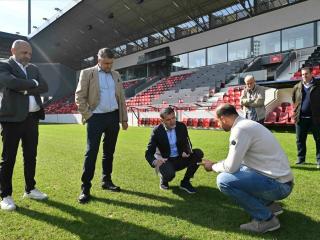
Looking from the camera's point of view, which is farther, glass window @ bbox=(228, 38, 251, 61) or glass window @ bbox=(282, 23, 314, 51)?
glass window @ bbox=(228, 38, 251, 61)

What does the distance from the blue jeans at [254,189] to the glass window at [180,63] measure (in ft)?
94.6

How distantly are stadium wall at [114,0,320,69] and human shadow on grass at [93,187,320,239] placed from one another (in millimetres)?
20134

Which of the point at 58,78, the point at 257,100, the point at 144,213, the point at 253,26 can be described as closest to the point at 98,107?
the point at 144,213

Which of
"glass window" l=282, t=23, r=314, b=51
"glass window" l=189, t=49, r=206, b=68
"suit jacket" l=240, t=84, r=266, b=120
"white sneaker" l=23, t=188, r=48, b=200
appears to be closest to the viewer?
"white sneaker" l=23, t=188, r=48, b=200

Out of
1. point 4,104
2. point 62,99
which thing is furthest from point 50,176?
point 62,99

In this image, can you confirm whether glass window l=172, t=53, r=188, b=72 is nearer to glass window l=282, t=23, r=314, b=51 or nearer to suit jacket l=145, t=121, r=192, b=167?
glass window l=282, t=23, r=314, b=51

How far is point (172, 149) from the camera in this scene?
202 inches

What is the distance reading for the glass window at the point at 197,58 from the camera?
97.9ft

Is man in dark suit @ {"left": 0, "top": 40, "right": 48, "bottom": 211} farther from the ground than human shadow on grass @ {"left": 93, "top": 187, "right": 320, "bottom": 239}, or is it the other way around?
man in dark suit @ {"left": 0, "top": 40, "right": 48, "bottom": 211}

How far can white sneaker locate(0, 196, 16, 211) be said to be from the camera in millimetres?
4195

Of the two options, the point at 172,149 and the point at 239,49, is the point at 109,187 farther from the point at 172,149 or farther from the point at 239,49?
the point at 239,49

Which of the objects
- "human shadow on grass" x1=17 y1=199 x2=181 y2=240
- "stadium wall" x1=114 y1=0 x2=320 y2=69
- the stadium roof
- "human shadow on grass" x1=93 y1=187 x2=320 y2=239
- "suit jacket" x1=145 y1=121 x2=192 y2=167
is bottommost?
"human shadow on grass" x1=17 y1=199 x2=181 y2=240

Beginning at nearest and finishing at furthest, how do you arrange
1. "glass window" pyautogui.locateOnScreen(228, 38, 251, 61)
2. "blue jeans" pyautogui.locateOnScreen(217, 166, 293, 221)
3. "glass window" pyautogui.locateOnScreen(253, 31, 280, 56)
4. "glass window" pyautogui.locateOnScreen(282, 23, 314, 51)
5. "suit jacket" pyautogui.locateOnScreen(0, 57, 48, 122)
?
1. "blue jeans" pyautogui.locateOnScreen(217, 166, 293, 221)
2. "suit jacket" pyautogui.locateOnScreen(0, 57, 48, 122)
3. "glass window" pyautogui.locateOnScreen(282, 23, 314, 51)
4. "glass window" pyautogui.locateOnScreen(253, 31, 280, 56)
5. "glass window" pyautogui.locateOnScreen(228, 38, 251, 61)

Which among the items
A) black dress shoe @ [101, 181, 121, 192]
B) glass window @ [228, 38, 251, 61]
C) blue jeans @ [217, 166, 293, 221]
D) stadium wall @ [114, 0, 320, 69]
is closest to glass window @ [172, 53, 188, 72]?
stadium wall @ [114, 0, 320, 69]
